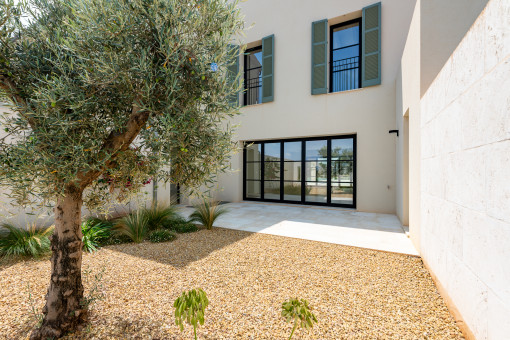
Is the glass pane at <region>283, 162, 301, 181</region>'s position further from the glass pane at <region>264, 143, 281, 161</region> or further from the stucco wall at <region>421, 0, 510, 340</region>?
the stucco wall at <region>421, 0, 510, 340</region>

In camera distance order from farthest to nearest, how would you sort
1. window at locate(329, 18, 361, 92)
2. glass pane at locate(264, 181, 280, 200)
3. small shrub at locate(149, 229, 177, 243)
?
1. glass pane at locate(264, 181, 280, 200)
2. window at locate(329, 18, 361, 92)
3. small shrub at locate(149, 229, 177, 243)

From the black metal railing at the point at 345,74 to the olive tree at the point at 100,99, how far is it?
6.18 metres

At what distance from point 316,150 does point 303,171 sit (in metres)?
0.81

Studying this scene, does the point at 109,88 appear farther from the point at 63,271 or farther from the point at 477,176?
the point at 477,176

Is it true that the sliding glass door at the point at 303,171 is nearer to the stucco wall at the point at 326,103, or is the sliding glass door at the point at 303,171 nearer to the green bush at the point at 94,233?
the stucco wall at the point at 326,103

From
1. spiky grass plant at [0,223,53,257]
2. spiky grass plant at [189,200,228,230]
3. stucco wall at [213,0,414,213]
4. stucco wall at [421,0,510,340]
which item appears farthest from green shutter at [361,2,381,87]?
spiky grass plant at [0,223,53,257]

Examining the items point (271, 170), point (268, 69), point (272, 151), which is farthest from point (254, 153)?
point (268, 69)

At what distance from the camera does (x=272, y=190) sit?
8.38 metres

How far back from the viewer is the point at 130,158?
5.82 feet

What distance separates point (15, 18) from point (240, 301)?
2728mm

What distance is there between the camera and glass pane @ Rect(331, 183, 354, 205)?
708 cm

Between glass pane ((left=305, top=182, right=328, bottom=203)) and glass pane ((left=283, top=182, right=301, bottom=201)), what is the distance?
281 mm

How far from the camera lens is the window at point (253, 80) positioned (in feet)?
28.7

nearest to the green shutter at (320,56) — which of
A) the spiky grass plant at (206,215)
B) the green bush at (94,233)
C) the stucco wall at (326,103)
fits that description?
the stucco wall at (326,103)
